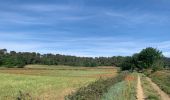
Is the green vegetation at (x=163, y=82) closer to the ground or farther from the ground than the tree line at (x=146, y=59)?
closer to the ground

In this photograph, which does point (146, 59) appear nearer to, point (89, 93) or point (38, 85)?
point (38, 85)

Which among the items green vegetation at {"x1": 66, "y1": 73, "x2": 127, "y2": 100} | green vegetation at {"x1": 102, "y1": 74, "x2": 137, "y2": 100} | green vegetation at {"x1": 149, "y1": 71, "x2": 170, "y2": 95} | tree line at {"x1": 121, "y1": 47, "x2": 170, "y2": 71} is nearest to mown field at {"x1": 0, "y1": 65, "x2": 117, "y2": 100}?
green vegetation at {"x1": 66, "y1": 73, "x2": 127, "y2": 100}

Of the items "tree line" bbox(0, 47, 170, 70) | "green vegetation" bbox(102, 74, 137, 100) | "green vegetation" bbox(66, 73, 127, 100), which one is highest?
"tree line" bbox(0, 47, 170, 70)

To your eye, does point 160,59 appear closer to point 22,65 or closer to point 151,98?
point 22,65

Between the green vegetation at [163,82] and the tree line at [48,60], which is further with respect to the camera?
the tree line at [48,60]

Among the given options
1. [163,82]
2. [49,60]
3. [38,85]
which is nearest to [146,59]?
[49,60]

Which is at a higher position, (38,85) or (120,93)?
(38,85)

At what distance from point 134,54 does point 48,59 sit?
45.0 m

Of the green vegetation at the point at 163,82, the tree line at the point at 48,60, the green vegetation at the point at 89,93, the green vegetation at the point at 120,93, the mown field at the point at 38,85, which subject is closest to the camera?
the green vegetation at the point at 89,93

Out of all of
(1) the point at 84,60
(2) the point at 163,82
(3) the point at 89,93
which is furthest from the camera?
(1) the point at 84,60

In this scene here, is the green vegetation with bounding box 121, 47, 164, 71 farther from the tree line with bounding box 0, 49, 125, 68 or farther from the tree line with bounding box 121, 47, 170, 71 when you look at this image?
the tree line with bounding box 0, 49, 125, 68

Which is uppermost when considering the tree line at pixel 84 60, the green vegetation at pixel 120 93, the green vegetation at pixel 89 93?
the tree line at pixel 84 60

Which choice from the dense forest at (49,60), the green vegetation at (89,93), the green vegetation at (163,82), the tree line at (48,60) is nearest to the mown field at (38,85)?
the green vegetation at (89,93)

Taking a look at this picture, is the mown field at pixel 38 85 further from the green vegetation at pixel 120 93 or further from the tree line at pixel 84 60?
the tree line at pixel 84 60
